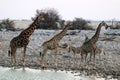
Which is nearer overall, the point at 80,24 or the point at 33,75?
the point at 33,75

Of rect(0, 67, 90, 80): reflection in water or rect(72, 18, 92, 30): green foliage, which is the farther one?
rect(72, 18, 92, 30): green foliage

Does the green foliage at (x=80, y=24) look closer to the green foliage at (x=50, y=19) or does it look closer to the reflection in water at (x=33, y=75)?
the green foliage at (x=50, y=19)

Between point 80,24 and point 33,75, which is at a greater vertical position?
point 80,24

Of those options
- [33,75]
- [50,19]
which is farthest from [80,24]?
[33,75]

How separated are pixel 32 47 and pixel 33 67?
458cm

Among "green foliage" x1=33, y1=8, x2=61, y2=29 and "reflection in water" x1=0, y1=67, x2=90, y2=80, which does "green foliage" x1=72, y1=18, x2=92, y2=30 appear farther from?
"reflection in water" x1=0, y1=67, x2=90, y2=80

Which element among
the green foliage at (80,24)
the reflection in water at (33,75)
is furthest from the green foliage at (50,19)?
the reflection in water at (33,75)

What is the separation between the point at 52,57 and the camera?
13.5m

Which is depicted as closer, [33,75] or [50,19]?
[33,75]

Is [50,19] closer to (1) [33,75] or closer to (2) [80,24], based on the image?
(2) [80,24]

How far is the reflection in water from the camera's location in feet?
32.6

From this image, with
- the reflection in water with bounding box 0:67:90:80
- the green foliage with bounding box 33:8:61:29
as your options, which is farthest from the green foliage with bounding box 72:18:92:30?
the reflection in water with bounding box 0:67:90:80

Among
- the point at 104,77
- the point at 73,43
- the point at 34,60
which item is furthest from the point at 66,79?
the point at 73,43

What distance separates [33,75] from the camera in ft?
33.6
